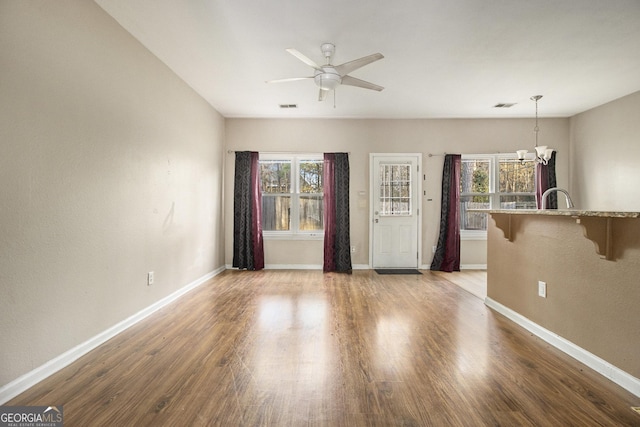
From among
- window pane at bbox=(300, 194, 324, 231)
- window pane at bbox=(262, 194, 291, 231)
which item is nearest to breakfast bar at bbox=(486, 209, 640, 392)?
window pane at bbox=(300, 194, 324, 231)

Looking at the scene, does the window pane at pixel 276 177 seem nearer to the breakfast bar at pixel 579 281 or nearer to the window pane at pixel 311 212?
the window pane at pixel 311 212

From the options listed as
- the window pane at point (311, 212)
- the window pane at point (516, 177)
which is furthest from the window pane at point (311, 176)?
the window pane at point (516, 177)

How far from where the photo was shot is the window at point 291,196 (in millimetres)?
5664

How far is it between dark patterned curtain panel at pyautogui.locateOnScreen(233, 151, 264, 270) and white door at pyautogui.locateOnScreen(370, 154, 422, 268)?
2131 mm

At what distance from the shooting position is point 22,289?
184 centimetres

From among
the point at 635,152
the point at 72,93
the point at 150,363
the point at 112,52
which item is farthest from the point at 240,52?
the point at 635,152

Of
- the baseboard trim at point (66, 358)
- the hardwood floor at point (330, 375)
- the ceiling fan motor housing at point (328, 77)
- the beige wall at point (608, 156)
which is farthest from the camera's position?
the beige wall at point (608, 156)

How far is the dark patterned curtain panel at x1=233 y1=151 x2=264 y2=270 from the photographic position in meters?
5.40

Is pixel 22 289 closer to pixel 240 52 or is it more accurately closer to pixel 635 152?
pixel 240 52

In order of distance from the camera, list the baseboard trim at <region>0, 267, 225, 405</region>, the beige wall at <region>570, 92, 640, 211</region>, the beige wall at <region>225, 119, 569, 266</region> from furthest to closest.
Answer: the beige wall at <region>225, 119, 569, 266</region> < the beige wall at <region>570, 92, 640, 211</region> < the baseboard trim at <region>0, 267, 225, 405</region>

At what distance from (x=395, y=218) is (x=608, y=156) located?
3482 mm

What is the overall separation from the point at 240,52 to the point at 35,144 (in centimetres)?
209

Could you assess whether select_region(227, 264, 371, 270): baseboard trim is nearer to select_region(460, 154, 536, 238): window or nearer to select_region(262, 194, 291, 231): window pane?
select_region(262, 194, 291, 231): window pane

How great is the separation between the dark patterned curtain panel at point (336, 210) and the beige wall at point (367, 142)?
20cm
